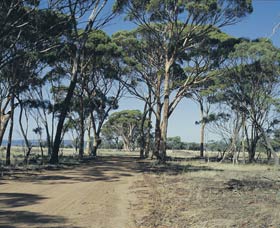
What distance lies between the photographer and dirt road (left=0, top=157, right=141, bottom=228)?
8469mm

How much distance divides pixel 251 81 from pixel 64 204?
1096 inches

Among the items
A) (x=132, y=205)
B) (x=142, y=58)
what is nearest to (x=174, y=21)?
(x=142, y=58)

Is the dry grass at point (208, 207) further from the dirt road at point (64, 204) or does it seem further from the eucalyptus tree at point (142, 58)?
the eucalyptus tree at point (142, 58)

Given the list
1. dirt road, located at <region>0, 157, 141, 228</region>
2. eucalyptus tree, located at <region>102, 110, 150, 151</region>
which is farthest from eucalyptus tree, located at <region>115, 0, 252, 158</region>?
eucalyptus tree, located at <region>102, 110, 150, 151</region>

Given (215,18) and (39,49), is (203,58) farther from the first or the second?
(39,49)

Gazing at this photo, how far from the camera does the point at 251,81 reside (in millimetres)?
35875

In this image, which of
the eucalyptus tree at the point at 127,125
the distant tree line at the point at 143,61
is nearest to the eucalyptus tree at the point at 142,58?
the distant tree line at the point at 143,61

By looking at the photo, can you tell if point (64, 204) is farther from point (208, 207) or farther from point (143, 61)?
point (143, 61)

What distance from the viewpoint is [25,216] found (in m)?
8.80

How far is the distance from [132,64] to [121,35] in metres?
2.71

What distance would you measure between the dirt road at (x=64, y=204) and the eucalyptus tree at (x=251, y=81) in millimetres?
17089

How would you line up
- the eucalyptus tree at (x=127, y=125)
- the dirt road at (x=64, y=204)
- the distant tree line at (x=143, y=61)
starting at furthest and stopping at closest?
the eucalyptus tree at (x=127, y=125) < the distant tree line at (x=143, y=61) < the dirt road at (x=64, y=204)

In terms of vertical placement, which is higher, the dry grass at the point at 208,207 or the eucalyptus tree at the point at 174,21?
the eucalyptus tree at the point at 174,21

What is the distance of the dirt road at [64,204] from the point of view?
27.8 ft
